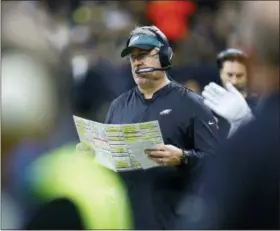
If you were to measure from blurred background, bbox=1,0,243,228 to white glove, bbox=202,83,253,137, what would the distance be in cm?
4

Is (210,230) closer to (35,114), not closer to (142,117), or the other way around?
(142,117)

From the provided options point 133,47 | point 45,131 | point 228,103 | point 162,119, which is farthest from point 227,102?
point 45,131

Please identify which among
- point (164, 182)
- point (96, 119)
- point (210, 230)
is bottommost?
point (210, 230)

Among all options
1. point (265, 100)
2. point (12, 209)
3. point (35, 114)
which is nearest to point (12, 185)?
point (12, 209)

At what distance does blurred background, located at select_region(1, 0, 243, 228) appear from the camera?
2115 mm

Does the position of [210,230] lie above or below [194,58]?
below

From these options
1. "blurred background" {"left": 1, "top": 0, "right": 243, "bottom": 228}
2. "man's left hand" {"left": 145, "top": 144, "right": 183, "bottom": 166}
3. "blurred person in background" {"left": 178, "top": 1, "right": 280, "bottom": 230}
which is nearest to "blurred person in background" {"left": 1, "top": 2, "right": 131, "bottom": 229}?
"blurred background" {"left": 1, "top": 0, "right": 243, "bottom": 228}

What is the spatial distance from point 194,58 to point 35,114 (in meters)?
0.51

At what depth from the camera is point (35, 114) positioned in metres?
2.17

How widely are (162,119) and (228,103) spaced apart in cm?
20

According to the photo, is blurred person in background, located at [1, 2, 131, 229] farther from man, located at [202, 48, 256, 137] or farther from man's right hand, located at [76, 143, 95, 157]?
man, located at [202, 48, 256, 137]

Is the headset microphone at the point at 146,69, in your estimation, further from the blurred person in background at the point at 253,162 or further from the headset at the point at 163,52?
the blurred person in background at the point at 253,162

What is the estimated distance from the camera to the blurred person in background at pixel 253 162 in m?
2.12

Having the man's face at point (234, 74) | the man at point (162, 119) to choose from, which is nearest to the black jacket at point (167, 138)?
the man at point (162, 119)
